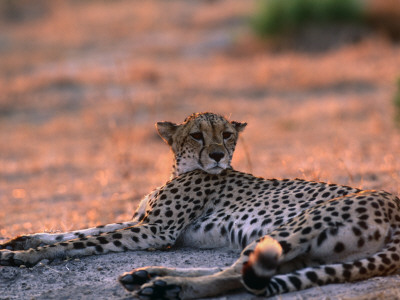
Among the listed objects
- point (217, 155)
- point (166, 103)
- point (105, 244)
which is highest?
point (166, 103)

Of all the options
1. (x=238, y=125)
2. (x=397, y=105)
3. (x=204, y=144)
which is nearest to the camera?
(x=204, y=144)

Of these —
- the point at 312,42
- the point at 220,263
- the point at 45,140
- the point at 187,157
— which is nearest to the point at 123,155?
the point at 45,140

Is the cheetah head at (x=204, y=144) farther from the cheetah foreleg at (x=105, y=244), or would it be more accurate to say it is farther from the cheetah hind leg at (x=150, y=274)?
the cheetah hind leg at (x=150, y=274)

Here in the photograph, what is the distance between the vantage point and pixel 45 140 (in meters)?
10.0

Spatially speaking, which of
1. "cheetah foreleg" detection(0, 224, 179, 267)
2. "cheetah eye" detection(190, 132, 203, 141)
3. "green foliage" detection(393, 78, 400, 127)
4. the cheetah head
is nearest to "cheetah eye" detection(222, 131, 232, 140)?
the cheetah head

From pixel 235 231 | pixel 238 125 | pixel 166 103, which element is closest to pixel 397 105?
pixel 166 103

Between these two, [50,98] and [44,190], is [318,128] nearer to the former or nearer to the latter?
[44,190]

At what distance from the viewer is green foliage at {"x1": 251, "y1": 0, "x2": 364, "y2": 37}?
14906 millimetres

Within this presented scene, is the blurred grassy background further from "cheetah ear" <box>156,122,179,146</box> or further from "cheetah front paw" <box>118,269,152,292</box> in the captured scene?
"cheetah front paw" <box>118,269,152,292</box>

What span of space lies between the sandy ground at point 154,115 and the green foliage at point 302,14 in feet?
1.10

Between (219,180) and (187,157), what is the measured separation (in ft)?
0.85

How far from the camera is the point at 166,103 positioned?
10898 mm

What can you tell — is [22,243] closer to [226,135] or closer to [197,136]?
[197,136]

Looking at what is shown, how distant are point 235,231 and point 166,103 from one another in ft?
24.9
